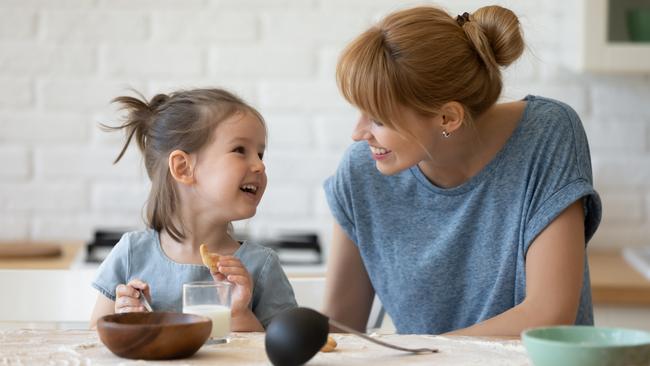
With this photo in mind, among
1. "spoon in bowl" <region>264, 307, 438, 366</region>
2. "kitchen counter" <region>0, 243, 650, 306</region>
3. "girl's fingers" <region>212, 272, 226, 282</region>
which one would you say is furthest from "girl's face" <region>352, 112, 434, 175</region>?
"kitchen counter" <region>0, 243, 650, 306</region>

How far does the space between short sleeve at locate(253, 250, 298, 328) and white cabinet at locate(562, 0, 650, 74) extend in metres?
1.28

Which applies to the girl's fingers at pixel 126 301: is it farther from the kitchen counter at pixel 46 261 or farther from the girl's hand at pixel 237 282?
the kitchen counter at pixel 46 261

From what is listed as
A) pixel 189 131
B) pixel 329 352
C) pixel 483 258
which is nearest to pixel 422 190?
pixel 483 258

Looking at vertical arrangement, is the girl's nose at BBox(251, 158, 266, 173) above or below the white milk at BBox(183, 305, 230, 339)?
above

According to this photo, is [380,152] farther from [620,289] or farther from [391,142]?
[620,289]

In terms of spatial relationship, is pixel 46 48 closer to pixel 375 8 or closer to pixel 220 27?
pixel 220 27

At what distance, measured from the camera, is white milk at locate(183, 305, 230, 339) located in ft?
4.58

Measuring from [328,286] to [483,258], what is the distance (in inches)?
11.4

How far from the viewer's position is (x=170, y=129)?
196 centimetres

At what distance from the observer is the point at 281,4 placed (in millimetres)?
3035

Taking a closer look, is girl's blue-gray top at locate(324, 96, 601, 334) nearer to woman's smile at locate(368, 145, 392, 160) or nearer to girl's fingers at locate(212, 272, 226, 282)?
woman's smile at locate(368, 145, 392, 160)

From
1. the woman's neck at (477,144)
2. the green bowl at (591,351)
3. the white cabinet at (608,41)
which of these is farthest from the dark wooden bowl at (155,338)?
the white cabinet at (608,41)

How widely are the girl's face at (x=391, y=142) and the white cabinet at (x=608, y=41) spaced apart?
113cm

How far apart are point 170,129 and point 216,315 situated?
2.10ft
